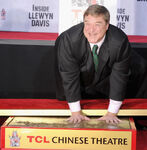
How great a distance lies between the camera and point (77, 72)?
5.49ft

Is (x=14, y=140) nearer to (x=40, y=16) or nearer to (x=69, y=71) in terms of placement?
(x=69, y=71)

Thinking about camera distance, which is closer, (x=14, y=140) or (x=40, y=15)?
(x=14, y=140)

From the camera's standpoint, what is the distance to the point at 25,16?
264cm

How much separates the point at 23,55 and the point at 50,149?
705mm

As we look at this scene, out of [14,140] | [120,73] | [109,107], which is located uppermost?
[120,73]

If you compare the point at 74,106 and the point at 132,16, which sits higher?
the point at 132,16

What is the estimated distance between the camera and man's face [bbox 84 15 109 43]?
61.1 inches

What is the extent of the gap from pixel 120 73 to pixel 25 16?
1.23 m

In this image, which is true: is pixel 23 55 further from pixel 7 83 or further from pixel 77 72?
pixel 77 72

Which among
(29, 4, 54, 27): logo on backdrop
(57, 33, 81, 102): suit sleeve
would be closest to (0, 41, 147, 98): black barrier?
(57, 33, 81, 102): suit sleeve

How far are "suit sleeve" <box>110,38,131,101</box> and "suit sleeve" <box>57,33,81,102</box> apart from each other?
17 centimetres

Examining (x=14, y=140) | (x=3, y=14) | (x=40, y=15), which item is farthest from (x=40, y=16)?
(x=14, y=140)

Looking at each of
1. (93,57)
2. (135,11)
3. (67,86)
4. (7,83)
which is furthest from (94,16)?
(135,11)

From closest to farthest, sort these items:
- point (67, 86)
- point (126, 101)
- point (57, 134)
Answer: point (57, 134), point (67, 86), point (126, 101)
